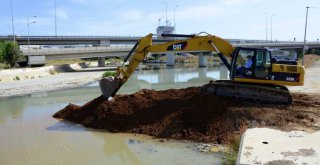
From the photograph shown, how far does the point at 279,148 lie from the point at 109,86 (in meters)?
10.4

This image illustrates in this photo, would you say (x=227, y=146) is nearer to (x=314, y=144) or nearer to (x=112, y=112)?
(x=314, y=144)

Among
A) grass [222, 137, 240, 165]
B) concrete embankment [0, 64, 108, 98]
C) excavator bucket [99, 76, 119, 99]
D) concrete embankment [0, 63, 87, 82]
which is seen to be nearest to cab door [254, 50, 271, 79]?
grass [222, 137, 240, 165]

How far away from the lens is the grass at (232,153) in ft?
36.5

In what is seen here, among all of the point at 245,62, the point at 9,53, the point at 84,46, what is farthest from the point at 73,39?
the point at 245,62

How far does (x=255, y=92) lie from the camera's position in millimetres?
16984

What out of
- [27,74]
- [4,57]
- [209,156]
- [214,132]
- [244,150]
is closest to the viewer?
[244,150]

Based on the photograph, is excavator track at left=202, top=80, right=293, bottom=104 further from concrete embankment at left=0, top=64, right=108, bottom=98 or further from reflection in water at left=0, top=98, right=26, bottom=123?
concrete embankment at left=0, top=64, right=108, bottom=98

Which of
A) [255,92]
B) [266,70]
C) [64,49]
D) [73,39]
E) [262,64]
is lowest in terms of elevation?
[255,92]

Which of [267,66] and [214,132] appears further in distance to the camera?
[267,66]

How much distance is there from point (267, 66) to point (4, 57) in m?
46.1

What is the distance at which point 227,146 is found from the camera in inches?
518

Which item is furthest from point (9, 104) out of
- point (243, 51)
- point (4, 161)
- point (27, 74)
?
point (27, 74)

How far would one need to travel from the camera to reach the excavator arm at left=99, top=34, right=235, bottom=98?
58.9 feet

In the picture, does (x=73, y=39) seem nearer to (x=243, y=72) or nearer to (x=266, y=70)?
(x=243, y=72)
